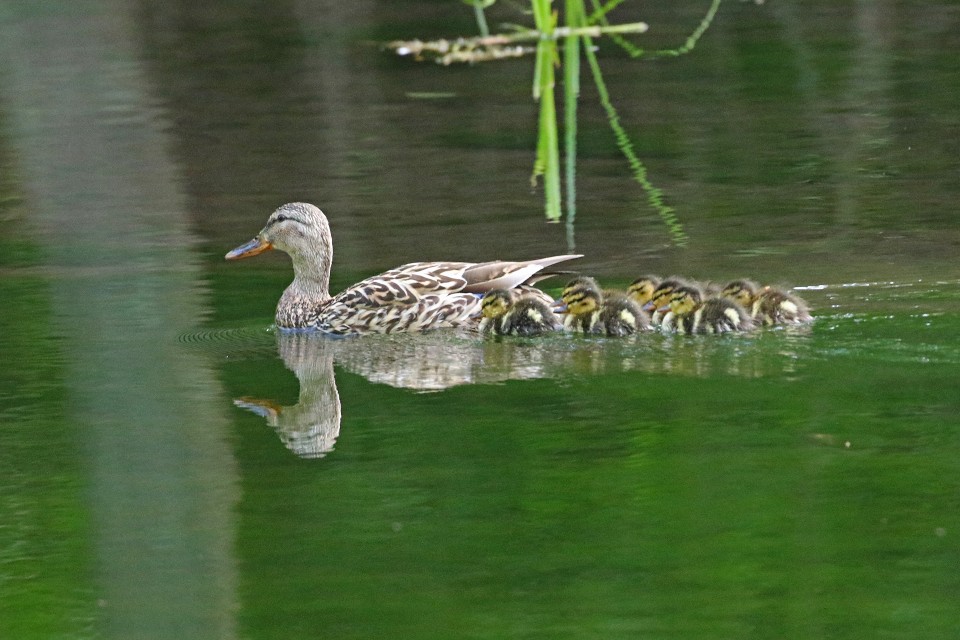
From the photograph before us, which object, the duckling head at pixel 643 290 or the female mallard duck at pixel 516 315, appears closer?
the female mallard duck at pixel 516 315

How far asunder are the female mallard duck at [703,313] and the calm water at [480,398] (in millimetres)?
107

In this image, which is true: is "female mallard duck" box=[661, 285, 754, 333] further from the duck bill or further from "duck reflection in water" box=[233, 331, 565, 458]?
the duck bill

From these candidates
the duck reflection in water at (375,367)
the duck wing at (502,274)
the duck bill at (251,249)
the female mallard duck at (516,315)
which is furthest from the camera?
the duck bill at (251,249)

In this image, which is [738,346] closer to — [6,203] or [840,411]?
[840,411]

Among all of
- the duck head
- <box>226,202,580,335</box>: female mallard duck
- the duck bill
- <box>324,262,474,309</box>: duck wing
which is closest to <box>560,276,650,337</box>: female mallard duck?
<box>226,202,580,335</box>: female mallard duck

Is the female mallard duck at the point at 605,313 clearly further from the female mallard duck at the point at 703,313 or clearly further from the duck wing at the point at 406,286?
the duck wing at the point at 406,286

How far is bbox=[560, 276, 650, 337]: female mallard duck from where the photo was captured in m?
6.93

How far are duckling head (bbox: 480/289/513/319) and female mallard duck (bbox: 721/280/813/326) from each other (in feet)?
2.84

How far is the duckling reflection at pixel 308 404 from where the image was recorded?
6.04 meters

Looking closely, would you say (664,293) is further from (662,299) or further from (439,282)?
(439,282)

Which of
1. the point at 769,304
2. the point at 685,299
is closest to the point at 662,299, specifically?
the point at 685,299

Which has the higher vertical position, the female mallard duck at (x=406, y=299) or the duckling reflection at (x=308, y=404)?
the female mallard duck at (x=406, y=299)

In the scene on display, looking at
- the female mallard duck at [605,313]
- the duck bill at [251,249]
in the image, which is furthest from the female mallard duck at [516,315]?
the duck bill at [251,249]

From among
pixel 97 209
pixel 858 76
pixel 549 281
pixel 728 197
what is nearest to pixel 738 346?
pixel 549 281
